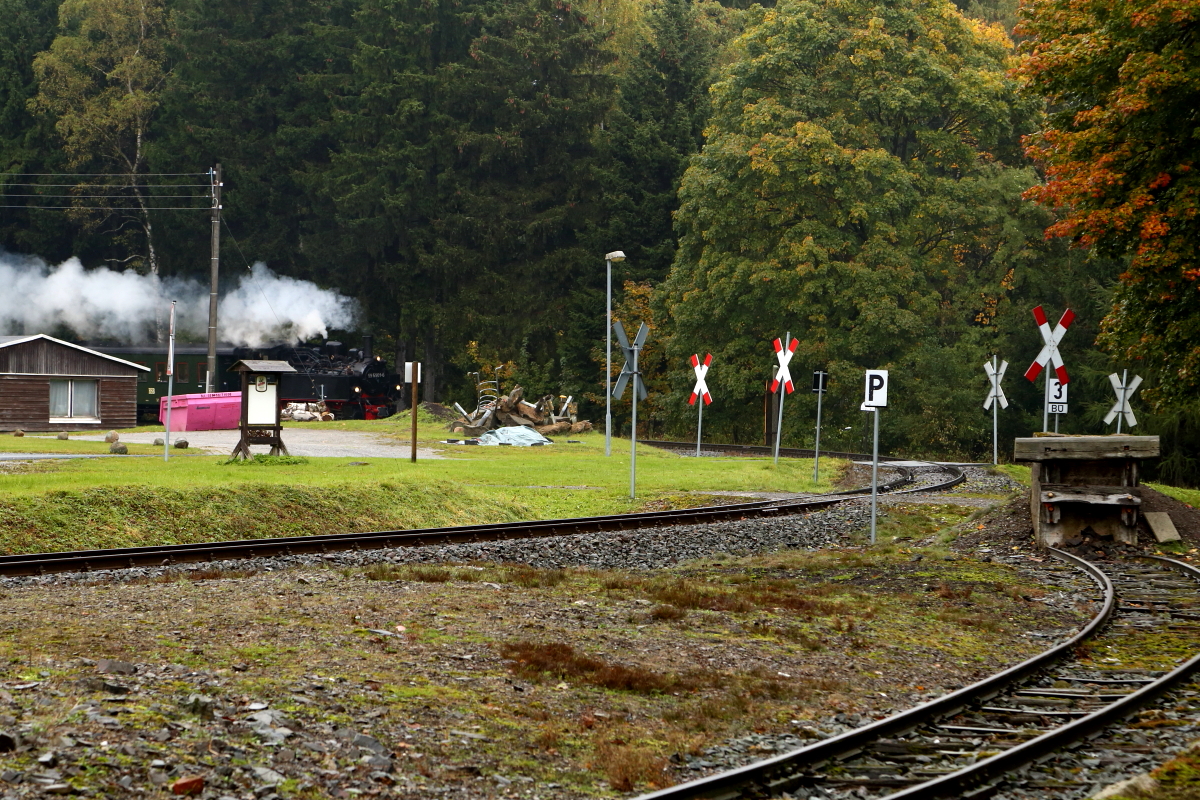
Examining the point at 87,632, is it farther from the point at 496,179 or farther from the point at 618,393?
the point at 496,179

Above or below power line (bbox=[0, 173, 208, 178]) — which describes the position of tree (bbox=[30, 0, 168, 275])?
above

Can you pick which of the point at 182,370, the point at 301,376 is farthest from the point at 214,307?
the point at 301,376

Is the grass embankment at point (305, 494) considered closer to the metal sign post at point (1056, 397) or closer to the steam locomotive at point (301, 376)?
the metal sign post at point (1056, 397)

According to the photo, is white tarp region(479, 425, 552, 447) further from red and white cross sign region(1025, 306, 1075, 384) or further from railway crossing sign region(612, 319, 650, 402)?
red and white cross sign region(1025, 306, 1075, 384)

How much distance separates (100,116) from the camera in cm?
7075

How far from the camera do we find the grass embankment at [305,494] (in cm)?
1794

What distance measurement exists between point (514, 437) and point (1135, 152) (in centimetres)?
2391

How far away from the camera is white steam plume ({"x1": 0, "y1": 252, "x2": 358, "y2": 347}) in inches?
2537

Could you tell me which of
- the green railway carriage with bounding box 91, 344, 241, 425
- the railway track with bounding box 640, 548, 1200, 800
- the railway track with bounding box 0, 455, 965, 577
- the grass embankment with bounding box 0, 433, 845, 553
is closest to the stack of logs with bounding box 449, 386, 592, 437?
the grass embankment with bounding box 0, 433, 845, 553

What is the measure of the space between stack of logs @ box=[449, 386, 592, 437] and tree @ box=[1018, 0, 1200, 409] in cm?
2403

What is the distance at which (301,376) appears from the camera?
55.6 m

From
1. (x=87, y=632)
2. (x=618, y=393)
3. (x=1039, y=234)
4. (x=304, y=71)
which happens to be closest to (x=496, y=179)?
(x=304, y=71)

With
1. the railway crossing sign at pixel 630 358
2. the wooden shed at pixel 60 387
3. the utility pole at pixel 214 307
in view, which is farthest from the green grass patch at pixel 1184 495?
the utility pole at pixel 214 307

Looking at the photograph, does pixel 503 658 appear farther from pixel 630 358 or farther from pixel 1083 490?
pixel 630 358
